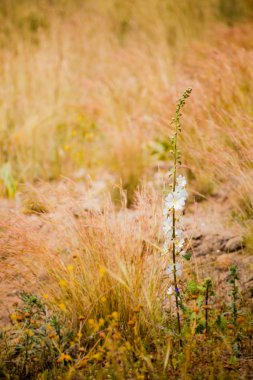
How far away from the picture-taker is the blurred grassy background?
3096 mm

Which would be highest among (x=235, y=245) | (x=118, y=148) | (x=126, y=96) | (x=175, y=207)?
(x=126, y=96)

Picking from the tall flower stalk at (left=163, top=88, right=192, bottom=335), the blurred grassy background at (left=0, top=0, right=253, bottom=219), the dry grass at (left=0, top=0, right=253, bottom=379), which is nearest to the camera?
the tall flower stalk at (left=163, top=88, right=192, bottom=335)

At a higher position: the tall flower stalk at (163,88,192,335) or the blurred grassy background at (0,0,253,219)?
the blurred grassy background at (0,0,253,219)

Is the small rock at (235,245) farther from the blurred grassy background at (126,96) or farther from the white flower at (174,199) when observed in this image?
the white flower at (174,199)

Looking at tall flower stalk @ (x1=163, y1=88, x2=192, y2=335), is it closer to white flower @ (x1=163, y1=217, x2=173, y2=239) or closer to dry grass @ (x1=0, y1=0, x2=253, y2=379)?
white flower @ (x1=163, y1=217, x2=173, y2=239)

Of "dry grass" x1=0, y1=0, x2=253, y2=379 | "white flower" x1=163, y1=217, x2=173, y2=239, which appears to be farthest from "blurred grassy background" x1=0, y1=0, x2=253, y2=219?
"white flower" x1=163, y1=217, x2=173, y2=239

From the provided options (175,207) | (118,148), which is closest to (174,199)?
(175,207)

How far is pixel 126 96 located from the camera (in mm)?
4289

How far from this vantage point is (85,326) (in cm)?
193

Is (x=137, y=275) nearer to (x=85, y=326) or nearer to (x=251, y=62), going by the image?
(x=85, y=326)

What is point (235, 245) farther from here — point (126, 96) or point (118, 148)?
point (126, 96)

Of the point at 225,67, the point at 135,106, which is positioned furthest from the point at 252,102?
the point at 135,106

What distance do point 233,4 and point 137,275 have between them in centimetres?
670

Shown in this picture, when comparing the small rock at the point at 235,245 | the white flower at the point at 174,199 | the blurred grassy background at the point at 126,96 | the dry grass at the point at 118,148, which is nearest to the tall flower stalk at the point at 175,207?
the white flower at the point at 174,199
